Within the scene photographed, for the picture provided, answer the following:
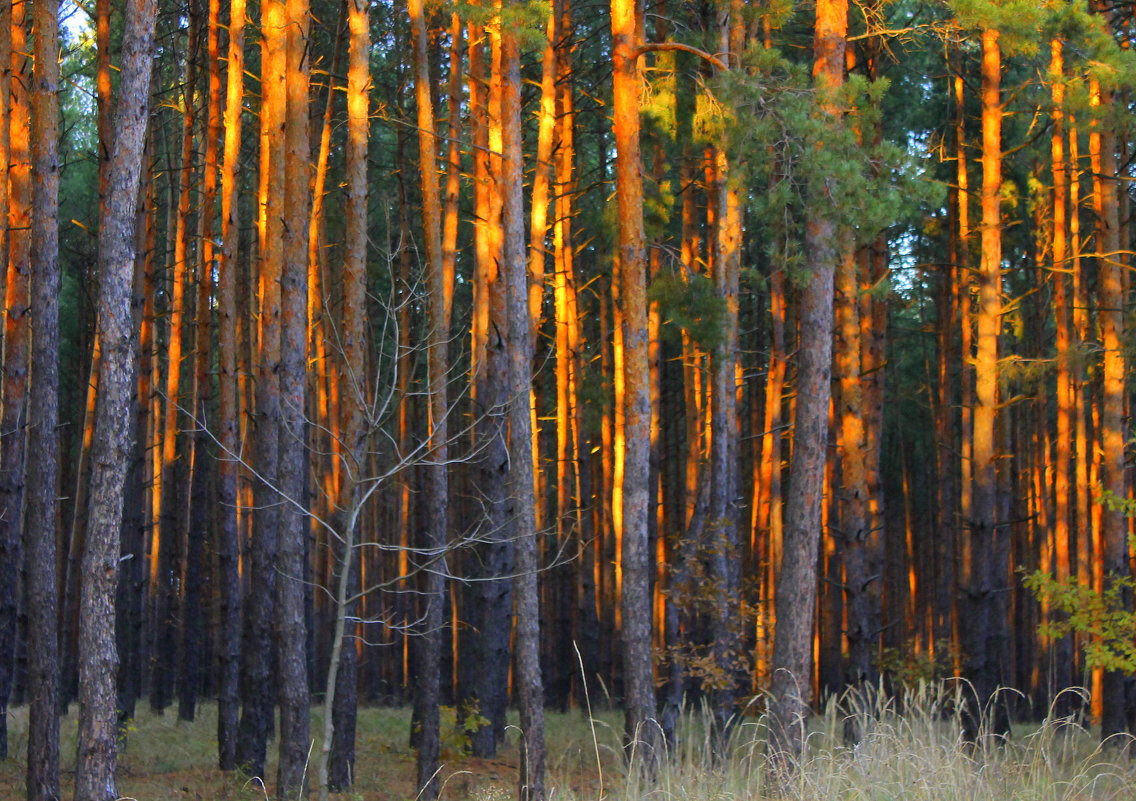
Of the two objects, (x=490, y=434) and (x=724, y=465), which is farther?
(x=724, y=465)

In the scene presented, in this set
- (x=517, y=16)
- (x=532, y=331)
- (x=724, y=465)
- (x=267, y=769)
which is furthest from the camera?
(x=724, y=465)

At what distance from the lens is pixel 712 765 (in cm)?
769

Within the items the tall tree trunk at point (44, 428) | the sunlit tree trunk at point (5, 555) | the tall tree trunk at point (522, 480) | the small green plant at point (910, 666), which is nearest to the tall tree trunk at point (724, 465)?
the small green plant at point (910, 666)

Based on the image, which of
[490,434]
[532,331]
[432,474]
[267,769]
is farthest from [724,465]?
[267,769]

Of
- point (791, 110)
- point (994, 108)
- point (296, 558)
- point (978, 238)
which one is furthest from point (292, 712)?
point (978, 238)

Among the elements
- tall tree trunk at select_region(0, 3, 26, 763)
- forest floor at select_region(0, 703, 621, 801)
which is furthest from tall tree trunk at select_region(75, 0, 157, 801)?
tall tree trunk at select_region(0, 3, 26, 763)

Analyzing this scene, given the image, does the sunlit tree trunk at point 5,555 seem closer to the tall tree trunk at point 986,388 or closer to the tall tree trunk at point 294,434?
the tall tree trunk at point 294,434

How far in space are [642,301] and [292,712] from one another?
5160 millimetres

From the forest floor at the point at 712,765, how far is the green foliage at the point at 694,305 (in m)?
4.67

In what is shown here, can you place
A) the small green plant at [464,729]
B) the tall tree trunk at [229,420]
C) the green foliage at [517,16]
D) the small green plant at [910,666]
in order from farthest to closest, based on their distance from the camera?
the small green plant at [910,666] < the small green plant at [464,729] < the tall tree trunk at [229,420] < the green foliage at [517,16]

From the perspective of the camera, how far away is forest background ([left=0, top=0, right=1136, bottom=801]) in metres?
9.95

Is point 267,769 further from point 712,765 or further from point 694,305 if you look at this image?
point 712,765

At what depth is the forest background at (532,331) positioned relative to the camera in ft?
32.7

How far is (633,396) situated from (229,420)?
548 cm
